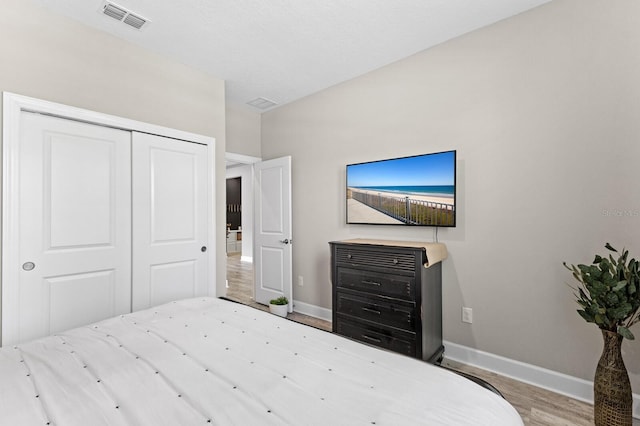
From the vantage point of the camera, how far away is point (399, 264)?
101 inches

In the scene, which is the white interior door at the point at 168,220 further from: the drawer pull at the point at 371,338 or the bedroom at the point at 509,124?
the drawer pull at the point at 371,338

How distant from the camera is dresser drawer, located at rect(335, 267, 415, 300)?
2.52 meters

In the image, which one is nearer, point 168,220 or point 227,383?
point 227,383

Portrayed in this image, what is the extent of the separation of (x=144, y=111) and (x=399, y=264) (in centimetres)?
267

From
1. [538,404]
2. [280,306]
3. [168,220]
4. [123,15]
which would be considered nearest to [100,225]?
[168,220]

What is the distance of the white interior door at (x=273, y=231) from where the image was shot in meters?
4.07

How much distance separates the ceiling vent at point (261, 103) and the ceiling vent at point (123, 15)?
Answer: 168 centimetres

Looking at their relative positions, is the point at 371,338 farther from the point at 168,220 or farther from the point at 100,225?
the point at 100,225

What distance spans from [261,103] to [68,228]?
2.66 meters

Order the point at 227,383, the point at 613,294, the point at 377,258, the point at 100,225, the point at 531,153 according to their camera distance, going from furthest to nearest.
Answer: the point at 377,258
the point at 100,225
the point at 531,153
the point at 613,294
the point at 227,383

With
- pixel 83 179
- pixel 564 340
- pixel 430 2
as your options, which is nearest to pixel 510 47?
pixel 430 2

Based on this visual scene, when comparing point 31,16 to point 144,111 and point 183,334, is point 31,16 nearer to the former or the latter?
point 144,111

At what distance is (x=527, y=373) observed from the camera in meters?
2.37

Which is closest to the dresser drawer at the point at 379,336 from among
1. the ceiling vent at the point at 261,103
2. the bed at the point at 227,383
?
the bed at the point at 227,383
